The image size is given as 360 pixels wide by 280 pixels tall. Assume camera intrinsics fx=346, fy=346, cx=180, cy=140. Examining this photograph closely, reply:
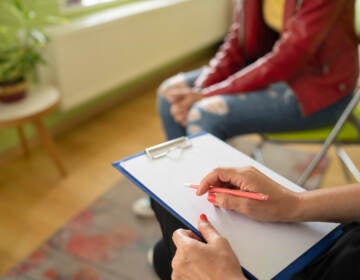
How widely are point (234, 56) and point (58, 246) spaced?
965mm

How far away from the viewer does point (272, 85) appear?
3.41ft

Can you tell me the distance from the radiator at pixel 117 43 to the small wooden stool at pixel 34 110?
0.76 feet

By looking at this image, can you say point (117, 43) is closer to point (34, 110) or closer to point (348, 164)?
point (34, 110)

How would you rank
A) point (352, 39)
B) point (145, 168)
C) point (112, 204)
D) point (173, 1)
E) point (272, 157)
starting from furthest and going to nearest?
point (173, 1)
point (272, 157)
point (112, 204)
point (352, 39)
point (145, 168)

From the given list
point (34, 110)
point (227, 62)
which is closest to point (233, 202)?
point (227, 62)

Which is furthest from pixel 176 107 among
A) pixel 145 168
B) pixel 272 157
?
pixel 272 157

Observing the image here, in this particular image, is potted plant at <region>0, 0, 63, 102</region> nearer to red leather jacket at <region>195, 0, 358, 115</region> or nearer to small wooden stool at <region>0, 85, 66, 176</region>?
small wooden stool at <region>0, 85, 66, 176</region>

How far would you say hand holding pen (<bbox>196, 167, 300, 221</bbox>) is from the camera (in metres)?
0.52

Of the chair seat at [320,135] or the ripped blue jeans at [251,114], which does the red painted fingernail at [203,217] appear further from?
the chair seat at [320,135]

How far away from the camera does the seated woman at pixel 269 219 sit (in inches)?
17.8

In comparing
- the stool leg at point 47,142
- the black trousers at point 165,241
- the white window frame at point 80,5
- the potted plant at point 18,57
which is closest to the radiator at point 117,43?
the white window frame at point 80,5

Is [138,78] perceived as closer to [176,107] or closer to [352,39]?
[176,107]

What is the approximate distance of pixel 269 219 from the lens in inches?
20.8

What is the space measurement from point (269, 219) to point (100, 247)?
0.93 metres
